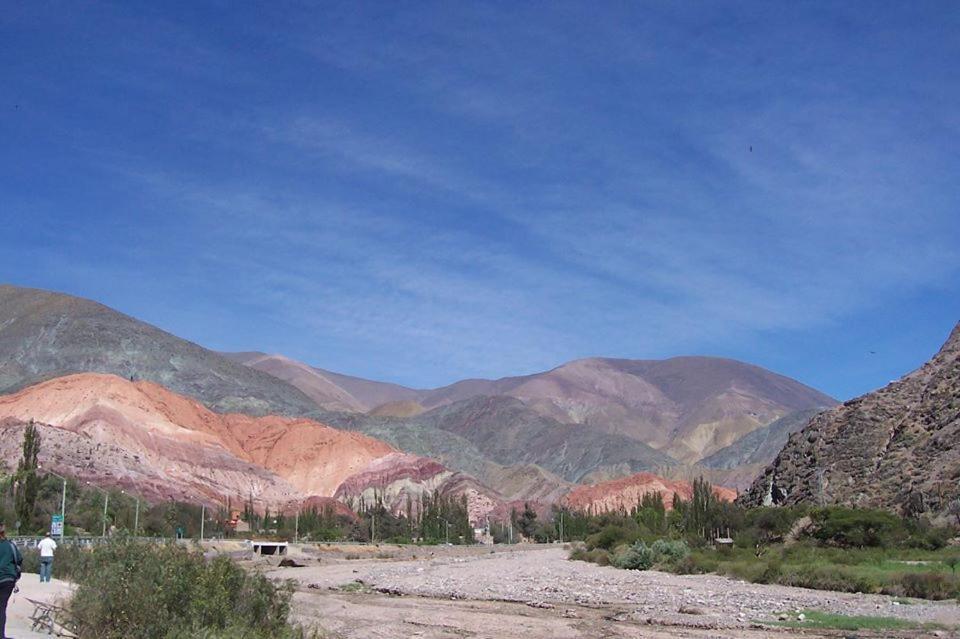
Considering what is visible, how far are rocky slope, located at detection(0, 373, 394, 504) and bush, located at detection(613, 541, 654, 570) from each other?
62.7 meters

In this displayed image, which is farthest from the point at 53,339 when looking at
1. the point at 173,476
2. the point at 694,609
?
the point at 694,609

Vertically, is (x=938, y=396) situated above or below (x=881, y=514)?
above

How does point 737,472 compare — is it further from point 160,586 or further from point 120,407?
point 160,586

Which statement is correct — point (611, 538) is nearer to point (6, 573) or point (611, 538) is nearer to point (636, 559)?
point (636, 559)

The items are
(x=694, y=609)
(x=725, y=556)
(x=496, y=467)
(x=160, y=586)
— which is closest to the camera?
(x=160, y=586)

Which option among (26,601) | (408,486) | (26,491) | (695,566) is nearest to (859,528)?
(695,566)

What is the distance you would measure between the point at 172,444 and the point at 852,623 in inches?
4033

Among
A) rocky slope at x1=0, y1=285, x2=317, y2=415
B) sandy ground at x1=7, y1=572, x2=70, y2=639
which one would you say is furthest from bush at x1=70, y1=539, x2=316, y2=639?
rocky slope at x1=0, y1=285, x2=317, y2=415

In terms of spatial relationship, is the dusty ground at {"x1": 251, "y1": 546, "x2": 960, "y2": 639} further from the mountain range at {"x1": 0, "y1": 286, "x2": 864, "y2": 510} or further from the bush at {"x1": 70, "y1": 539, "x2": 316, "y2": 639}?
the mountain range at {"x1": 0, "y1": 286, "x2": 864, "y2": 510}

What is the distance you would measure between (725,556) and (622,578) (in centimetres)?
765

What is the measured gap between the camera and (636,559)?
46375 millimetres

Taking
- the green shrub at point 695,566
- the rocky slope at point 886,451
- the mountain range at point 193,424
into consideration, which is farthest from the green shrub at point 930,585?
the mountain range at point 193,424

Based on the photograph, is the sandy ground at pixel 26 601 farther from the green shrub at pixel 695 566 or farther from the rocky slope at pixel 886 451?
the rocky slope at pixel 886 451

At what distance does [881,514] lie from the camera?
155 ft
